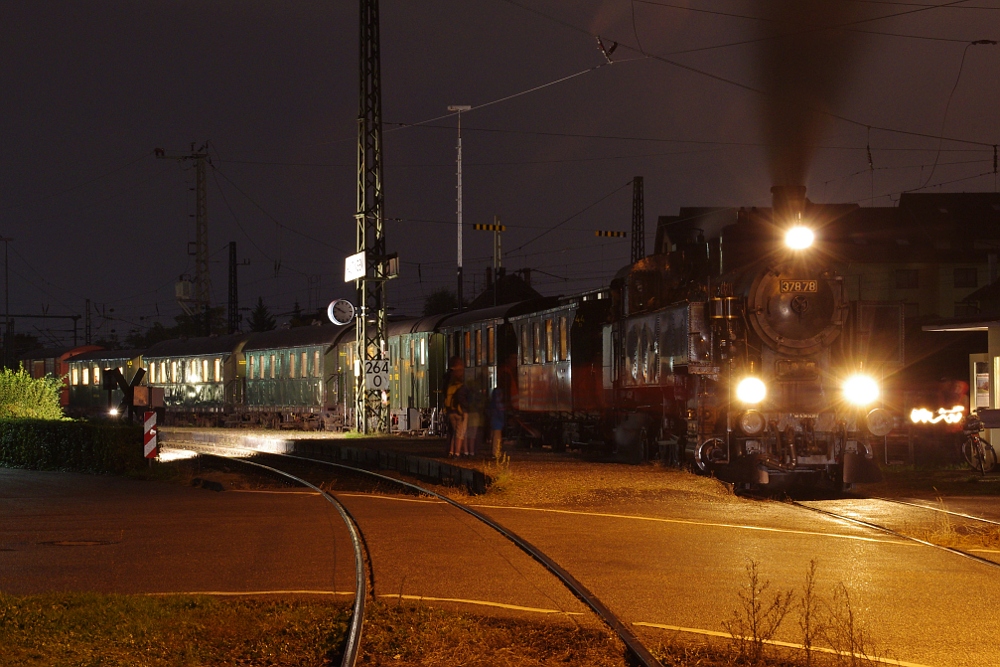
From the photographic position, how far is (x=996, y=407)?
71.6 ft

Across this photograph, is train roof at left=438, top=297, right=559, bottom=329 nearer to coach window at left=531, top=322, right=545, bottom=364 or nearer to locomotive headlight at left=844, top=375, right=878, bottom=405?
coach window at left=531, top=322, right=545, bottom=364

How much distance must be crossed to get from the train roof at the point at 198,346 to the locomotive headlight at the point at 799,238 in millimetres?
34604

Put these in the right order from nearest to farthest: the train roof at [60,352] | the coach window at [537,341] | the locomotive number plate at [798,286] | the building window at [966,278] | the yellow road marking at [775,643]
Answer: the yellow road marking at [775,643] < the locomotive number plate at [798,286] < the coach window at [537,341] < the train roof at [60,352] < the building window at [966,278]

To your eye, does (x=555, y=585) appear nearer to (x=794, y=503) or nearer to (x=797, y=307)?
(x=794, y=503)

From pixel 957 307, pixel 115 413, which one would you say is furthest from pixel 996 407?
pixel 957 307

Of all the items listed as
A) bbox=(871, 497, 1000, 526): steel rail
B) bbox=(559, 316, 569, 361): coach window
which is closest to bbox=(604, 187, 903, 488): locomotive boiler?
bbox=(871, 497, 1000, 526): steel rail

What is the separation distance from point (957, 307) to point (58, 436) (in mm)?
55165

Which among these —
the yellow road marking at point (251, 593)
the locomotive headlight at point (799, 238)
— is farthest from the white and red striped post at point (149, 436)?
the yellow road marking at point (251, 593)

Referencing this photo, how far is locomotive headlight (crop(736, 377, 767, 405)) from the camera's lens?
16.4 m

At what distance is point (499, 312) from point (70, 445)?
11.1 meters

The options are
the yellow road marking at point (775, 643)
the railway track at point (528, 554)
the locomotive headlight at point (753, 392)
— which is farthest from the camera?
the locomotive headlight at point (753, 392)

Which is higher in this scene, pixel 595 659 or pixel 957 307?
pixel 957 307

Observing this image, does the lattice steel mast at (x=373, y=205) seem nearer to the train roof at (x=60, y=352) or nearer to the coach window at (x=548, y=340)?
the coach window at (x=548, y=340)

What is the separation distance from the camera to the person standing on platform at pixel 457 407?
2239 cm
